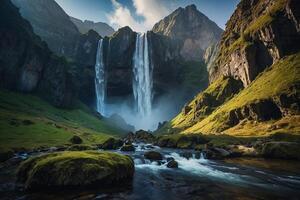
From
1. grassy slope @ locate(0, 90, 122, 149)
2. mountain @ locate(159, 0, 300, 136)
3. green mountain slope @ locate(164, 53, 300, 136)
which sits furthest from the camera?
mountain @ locate(159, 0, 300, 136)

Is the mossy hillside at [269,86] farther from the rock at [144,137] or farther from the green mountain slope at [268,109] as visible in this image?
the rock at [144,137]

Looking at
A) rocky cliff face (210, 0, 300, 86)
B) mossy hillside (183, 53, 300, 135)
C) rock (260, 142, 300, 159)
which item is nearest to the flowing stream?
rock (260, 142, 300, 159)

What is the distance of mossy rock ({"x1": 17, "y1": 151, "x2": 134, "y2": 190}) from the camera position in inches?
998

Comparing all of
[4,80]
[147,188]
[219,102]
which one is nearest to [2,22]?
[4,80]

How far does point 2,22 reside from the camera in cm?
17738

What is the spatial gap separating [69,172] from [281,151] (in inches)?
1919

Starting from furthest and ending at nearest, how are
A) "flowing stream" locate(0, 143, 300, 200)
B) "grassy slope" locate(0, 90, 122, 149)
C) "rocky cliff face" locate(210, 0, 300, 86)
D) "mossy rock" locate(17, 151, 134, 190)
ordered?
"rocky cliff face" locate(210, 0, 300, 86)
"grassy slope" locate(0, 90, 122, 149)
"mossy rock" locate(17, 151, 134, 190)
"flowing stream" locate(0, 143, 300, 200)

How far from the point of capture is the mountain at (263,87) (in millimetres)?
120438

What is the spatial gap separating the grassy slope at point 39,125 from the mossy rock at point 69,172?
39.3 meters

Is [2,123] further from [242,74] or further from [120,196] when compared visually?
[242,74]

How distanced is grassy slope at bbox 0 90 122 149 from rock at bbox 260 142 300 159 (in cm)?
5527

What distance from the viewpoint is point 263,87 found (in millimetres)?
143750

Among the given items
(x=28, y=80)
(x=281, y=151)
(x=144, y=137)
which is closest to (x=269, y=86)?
(x=144, y=137)

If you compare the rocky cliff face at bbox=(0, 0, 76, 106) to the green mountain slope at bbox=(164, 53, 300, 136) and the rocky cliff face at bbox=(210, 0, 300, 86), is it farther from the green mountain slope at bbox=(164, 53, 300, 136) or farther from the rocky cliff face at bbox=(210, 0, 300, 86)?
the rocky cliff face at bbox=(210, 0, 300, 86)
